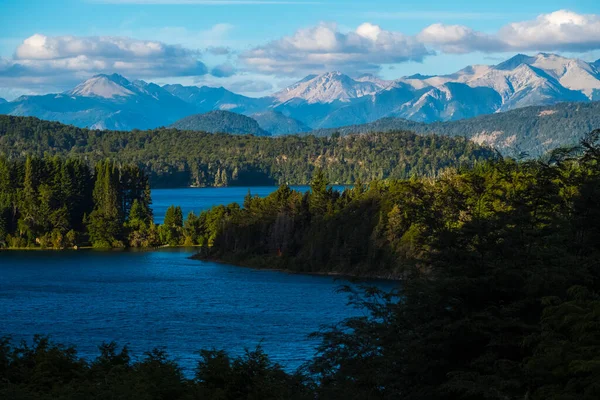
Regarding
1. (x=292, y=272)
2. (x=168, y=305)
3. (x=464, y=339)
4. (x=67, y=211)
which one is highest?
(x=464, y=339)

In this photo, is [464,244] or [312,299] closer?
[464,244]

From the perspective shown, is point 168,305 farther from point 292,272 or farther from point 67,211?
point 67,211

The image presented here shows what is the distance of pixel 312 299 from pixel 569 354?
53.2m

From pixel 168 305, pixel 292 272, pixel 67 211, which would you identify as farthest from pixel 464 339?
pixel 67 211

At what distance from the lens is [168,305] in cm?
7006

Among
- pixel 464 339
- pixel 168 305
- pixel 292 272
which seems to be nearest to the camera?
pixel 464 339

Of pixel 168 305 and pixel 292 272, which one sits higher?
pixel 168 305

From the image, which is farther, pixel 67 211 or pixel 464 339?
pixel 67 211

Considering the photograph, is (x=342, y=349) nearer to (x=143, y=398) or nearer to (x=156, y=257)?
(x=143, y=398)

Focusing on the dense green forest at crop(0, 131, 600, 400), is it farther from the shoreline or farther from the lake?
the shoreline

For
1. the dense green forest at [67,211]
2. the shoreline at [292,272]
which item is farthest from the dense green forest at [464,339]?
the dense green forest at [67,211]

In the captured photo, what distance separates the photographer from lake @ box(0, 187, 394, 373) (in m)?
52.6

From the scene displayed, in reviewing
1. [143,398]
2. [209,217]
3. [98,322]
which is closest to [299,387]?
[143,398]

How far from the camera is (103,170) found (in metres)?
137
